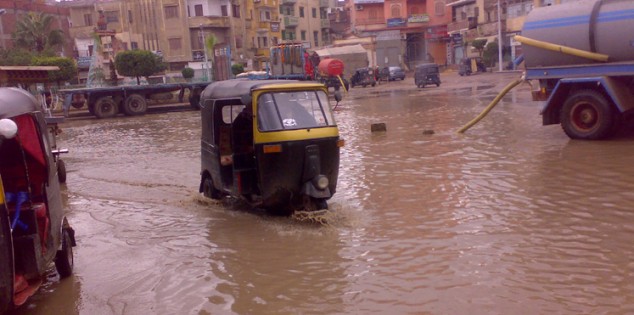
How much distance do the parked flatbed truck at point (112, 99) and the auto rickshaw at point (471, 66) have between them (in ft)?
89.2

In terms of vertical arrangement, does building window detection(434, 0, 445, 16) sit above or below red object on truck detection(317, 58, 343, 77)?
above

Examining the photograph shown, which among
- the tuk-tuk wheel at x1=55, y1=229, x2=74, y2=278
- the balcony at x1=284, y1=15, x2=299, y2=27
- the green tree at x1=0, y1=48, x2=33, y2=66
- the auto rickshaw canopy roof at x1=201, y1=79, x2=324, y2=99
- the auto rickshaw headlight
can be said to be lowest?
the tuk-tuk wheel at x1=55, y1=229, x2=74, y2=278

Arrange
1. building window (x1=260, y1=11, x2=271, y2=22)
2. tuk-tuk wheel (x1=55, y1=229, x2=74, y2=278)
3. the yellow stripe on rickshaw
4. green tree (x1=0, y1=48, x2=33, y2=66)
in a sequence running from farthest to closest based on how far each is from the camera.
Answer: building window (x1=260, y1=11, x2=271, y2=22) → green tree (x1=0, y1=48, x2=33, y2=66) → the yellow stripe on rickshaw → tuk-tuk wheel (x1=55, y1=229, x2=74, y2=278)

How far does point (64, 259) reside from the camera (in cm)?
607

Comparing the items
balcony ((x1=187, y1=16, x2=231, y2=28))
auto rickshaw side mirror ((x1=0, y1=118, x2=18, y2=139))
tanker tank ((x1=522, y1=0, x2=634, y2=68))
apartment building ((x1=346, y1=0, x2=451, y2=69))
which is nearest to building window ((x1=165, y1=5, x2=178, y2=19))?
balcony ((x1=187, y1=16, x2=231, y2=28))

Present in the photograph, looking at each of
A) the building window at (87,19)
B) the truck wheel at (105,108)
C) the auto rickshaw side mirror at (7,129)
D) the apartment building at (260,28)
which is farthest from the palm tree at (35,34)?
the auto rickshaw side mirror at (7,129)

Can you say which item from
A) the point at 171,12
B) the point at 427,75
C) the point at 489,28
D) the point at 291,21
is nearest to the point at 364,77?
the point at 427,75

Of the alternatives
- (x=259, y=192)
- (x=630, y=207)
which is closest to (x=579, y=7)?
(x=630, y=207)

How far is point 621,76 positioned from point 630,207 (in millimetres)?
5272

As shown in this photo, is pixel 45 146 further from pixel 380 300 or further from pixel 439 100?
pixel 439 100

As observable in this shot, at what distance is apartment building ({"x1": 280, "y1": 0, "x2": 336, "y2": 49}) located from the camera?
6977cm

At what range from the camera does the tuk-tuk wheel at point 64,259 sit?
19.8ft

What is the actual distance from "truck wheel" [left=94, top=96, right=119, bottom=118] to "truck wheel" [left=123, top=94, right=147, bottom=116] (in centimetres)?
57

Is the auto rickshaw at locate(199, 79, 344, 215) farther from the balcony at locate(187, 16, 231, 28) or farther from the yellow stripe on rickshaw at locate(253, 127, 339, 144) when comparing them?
the balcony at locate(187, 16, 231, 28)
